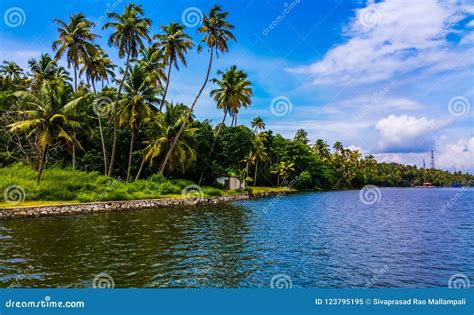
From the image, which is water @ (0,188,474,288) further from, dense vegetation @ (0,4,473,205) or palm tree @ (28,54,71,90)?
palm tree @ (28,54,71,90)

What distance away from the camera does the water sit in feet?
42.3

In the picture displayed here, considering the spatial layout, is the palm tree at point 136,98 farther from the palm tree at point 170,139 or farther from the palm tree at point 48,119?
the palm tree at point 48,119

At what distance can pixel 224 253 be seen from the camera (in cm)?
1692

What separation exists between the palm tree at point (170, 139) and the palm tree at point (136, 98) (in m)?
3.35

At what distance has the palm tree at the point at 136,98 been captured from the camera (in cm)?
4162

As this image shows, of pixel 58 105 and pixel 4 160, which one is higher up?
pixel 58 105

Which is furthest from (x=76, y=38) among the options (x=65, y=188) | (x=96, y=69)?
(x=65, y=188)

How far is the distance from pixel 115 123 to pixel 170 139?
756cm

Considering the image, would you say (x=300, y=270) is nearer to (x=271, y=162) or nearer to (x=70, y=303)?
(x=70, y=303)

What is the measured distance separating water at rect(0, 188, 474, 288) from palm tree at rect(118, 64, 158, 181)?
56.2 ft

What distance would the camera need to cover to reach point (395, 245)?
786 inches

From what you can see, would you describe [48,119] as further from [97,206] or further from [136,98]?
[136,98]

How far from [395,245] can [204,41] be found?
36.2 m

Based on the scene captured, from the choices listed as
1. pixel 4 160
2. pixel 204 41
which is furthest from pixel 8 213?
pixel 204 41
